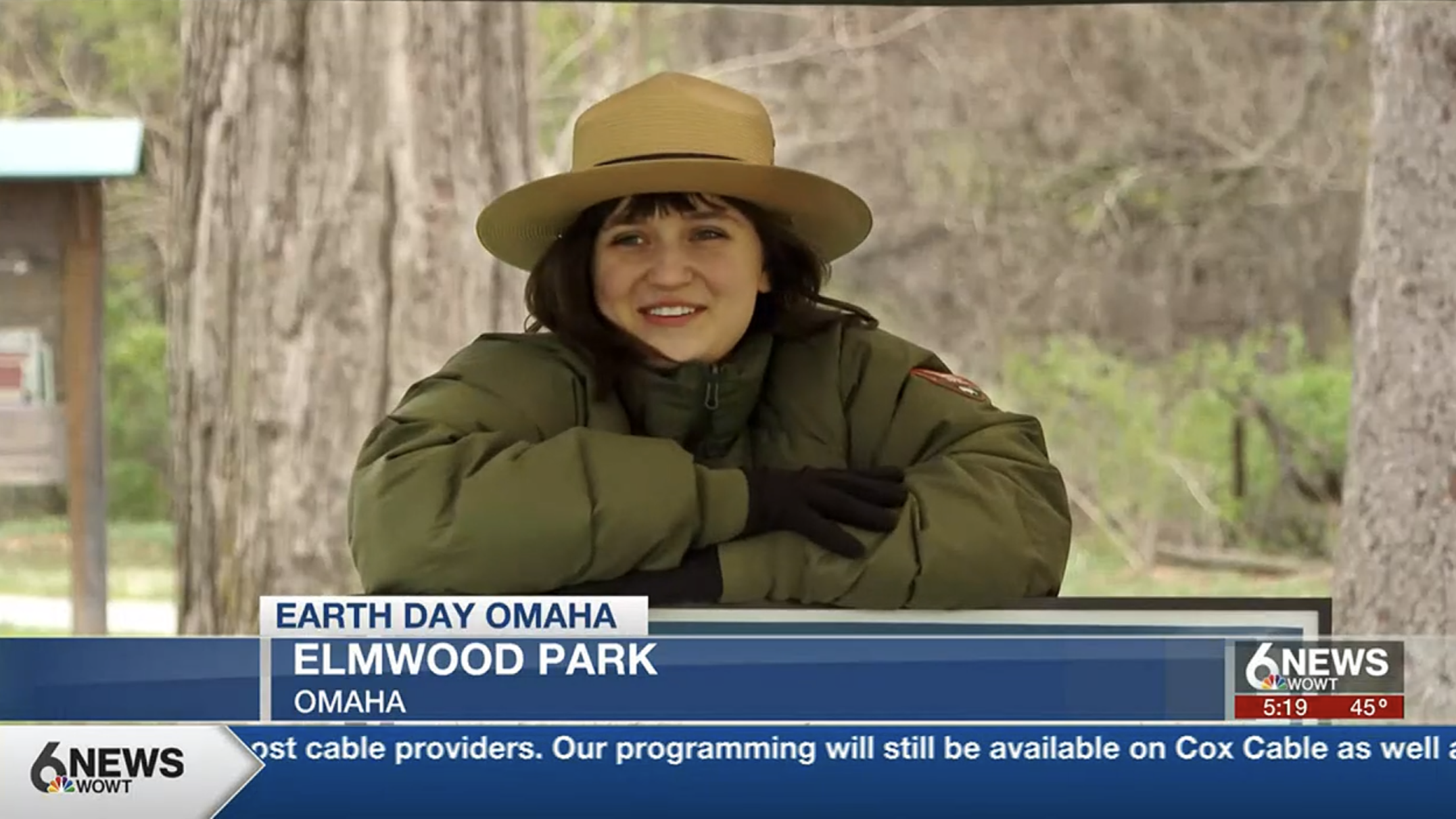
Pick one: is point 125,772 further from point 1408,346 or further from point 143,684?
point 1408,346

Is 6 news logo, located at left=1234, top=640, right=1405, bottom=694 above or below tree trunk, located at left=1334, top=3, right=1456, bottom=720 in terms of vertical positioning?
below

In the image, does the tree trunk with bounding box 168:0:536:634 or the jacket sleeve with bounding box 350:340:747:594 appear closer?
the jacket sleeve with bounding box 350:340:747:594

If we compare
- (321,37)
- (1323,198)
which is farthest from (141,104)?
(1323,198)

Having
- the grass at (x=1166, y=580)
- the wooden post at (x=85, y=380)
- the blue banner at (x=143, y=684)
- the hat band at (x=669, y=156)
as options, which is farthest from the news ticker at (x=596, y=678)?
the wooden post at (x=85, y=380)

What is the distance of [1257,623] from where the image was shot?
1154 millimetres

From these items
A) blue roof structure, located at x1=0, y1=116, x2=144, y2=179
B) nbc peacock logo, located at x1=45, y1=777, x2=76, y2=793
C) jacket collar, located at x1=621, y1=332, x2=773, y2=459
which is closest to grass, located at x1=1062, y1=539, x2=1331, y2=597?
jacket collar, located at x1=621, y1=332, x2=773, y2=459

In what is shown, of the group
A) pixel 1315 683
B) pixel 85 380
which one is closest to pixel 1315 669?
pixel 1315 683

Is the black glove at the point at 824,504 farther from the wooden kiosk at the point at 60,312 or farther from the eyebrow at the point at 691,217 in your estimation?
the wooden kiosk at the point at 60,312

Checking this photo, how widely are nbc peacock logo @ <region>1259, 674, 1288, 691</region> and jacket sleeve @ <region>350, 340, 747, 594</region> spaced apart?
0.42m

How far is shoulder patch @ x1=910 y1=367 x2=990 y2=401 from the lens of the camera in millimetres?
1382

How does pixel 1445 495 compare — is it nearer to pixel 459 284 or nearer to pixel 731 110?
pixel 731 110

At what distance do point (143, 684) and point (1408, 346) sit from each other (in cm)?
168

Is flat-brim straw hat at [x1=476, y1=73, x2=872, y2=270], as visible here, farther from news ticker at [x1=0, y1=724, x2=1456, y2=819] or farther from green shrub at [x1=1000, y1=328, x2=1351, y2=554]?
green shrub at [x1=1000, y1=328, x2=1351, y2=554]

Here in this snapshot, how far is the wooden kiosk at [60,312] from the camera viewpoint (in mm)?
1896
